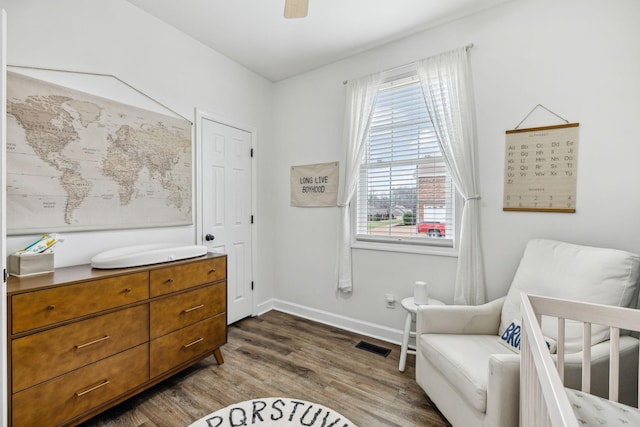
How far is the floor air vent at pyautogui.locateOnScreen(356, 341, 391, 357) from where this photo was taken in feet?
8.20

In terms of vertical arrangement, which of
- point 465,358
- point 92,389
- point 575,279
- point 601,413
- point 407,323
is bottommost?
point 92,389

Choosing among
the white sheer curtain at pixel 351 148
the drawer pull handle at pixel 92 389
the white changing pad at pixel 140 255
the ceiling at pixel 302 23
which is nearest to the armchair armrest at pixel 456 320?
the white sheer curtain at pixel 351 148

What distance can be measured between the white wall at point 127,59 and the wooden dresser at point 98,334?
0.49m

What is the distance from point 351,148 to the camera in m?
2.87

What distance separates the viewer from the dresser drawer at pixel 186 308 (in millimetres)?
1882

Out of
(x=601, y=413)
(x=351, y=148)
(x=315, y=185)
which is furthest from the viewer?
(x=315, y=185)

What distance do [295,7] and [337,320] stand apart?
2743mm

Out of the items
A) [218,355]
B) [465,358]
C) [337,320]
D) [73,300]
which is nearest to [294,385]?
[218,355]

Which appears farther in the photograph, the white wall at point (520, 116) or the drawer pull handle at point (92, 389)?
the white wall at point (520, 116)

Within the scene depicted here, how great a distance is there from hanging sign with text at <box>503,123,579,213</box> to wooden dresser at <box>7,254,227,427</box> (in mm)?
2402

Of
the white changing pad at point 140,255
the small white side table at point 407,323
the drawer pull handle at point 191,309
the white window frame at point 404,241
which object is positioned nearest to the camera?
the white changing pad at point 140,255

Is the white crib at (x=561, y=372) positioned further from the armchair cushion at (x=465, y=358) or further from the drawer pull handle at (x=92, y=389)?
the drawer pull handle at (x=92, y=389)

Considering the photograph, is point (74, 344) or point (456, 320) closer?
point (74, 344)

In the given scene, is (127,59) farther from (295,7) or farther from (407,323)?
(407,323)
